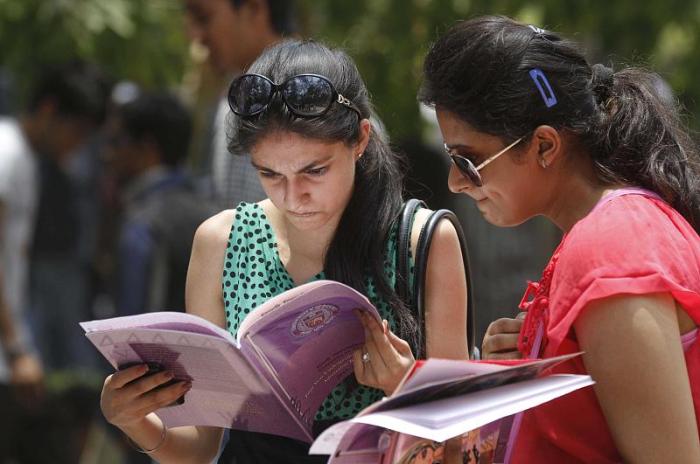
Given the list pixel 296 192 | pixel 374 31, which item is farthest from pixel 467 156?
pixel 374 31

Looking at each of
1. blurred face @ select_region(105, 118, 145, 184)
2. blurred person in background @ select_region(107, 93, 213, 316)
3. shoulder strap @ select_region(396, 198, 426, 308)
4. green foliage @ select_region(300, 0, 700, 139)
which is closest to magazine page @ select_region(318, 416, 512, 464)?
shoulder strap @ select_region(396, 198, 426, 308)

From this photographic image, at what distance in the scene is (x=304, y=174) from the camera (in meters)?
2.41

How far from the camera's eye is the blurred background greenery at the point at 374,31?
6.14 metres

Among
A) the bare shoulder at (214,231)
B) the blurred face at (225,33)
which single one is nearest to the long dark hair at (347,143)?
the bare shoulder at (214,231)

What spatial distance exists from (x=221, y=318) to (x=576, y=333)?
74 centimetres

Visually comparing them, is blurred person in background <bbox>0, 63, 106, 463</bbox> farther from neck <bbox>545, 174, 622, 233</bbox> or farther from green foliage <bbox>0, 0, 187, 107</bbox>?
neck <bbox>545, 174, 622, 233</bbox>

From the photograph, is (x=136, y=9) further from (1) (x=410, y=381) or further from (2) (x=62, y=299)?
(1) (x=410, y=381)

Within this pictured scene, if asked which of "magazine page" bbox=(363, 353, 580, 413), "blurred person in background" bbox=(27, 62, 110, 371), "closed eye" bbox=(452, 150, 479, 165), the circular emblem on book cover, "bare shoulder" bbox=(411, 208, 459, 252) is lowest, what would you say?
"blurred person in background" bbox=(27, 62, 110, 371)

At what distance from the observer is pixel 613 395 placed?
6.51ft

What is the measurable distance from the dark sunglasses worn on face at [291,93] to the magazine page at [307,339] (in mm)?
422

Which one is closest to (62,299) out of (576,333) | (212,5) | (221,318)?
(212,5)

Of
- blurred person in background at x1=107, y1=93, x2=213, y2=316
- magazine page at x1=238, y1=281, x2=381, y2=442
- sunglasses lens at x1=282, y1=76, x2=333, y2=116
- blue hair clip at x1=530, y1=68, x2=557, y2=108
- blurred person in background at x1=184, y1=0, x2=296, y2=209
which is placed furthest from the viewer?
blurred person in background at x1=107, y1=93, x2=213, y2=316

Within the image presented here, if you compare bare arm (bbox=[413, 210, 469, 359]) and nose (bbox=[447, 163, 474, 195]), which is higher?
nose (bbox=[447, 163, 474, 195])

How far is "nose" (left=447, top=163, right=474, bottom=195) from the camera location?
7.44 feet
